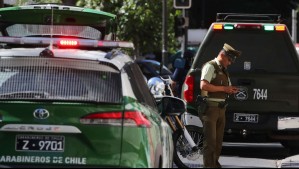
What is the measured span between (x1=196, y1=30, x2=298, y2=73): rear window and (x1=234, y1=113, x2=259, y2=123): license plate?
0.70 m

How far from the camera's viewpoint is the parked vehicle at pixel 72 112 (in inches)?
273

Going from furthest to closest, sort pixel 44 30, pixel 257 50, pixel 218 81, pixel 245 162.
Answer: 1. pixel 257 50
2. pixel 245 162
3. pixel 44 30
4. pixel 218 81

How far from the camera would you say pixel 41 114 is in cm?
698

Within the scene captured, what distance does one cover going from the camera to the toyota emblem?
22.9 ft

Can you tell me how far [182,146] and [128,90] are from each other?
532 cm

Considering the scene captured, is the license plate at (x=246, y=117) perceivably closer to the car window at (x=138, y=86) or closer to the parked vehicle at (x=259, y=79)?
the parked vehicle at (x=259, y=79)

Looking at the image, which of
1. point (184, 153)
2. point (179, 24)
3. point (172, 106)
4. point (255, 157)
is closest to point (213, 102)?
point (184, 153)

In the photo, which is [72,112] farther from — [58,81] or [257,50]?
[257,50]

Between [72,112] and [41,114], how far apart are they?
0.77 ft

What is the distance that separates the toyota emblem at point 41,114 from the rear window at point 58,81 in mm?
129

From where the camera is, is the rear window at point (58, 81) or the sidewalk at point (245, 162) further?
the sidewalk at point (245, 162)

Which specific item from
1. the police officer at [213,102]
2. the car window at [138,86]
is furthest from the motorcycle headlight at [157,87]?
the car window at [138,86]

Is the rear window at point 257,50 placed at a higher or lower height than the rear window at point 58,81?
lower

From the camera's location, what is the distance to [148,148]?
7043 mm
